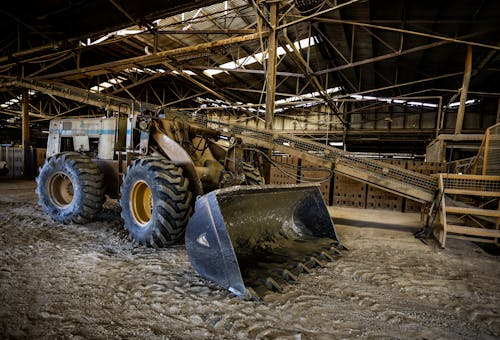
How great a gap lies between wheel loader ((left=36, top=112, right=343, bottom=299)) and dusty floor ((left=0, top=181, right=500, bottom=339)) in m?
0.27

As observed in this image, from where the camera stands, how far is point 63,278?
2.70 metres

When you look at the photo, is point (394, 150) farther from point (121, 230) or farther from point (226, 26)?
point (121, 230)

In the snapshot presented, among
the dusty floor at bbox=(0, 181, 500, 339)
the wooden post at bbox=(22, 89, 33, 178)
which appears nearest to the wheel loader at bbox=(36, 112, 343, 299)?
the dusty floor at bbox=(0, 181, 500, 339)

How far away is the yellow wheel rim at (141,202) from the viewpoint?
157 inches

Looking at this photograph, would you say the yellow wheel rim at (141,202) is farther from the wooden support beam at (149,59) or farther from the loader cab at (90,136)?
the wooden support beam at (149,59)

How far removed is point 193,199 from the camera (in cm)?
394

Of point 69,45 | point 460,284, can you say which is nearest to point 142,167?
point 460,284

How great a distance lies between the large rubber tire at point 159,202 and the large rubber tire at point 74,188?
1.03 metres

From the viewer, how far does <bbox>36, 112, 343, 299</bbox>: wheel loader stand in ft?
8.54

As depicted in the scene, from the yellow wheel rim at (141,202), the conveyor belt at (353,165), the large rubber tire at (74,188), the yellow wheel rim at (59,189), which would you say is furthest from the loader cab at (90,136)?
the conveyor belt at (353,165)

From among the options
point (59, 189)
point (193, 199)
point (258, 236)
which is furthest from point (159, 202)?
point (59, 189)

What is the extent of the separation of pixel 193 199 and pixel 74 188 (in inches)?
90.2

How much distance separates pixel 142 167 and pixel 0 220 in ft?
11.3

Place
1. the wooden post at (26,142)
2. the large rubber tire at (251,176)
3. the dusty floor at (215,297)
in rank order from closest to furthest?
the dusty floor at (215,297) < the large rubber tire at (251,176) < the wooden post at (26,142)
